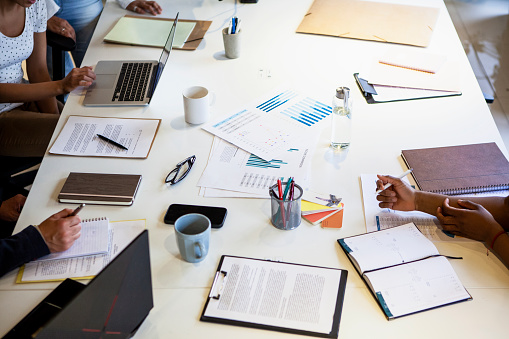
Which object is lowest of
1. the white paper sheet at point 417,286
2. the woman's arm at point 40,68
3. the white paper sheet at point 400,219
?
the woman's arm at point 40,68

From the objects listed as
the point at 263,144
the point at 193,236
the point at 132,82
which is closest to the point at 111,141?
the point at 132,82

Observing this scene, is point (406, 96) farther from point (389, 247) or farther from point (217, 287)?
point (217, 287)

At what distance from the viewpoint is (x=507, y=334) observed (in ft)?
3.73

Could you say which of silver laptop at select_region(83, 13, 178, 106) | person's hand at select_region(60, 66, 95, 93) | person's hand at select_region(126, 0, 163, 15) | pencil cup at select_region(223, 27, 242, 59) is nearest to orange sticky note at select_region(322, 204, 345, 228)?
silver laptop at select_region(83, 13, 178, 106)

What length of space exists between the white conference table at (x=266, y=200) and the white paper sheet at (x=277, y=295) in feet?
0.11

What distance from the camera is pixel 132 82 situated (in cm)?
199

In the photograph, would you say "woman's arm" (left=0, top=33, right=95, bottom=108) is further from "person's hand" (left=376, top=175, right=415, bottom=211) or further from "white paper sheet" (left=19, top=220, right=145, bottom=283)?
"person's hand" (left=376, top=175, right=415, bottom=211)

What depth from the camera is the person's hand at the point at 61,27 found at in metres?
2.38

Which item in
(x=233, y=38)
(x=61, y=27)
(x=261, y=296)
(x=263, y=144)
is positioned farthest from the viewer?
(x=61, y=27)

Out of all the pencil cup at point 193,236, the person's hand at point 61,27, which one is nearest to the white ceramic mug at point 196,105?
the pencil cup at point 193,236

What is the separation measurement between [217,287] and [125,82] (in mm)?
1043

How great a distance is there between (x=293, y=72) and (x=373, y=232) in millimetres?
900

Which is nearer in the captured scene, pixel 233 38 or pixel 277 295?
pixel 277 295

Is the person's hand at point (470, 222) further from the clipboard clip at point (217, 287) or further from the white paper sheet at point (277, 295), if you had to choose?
the clipboard clip at point (217, 287)
